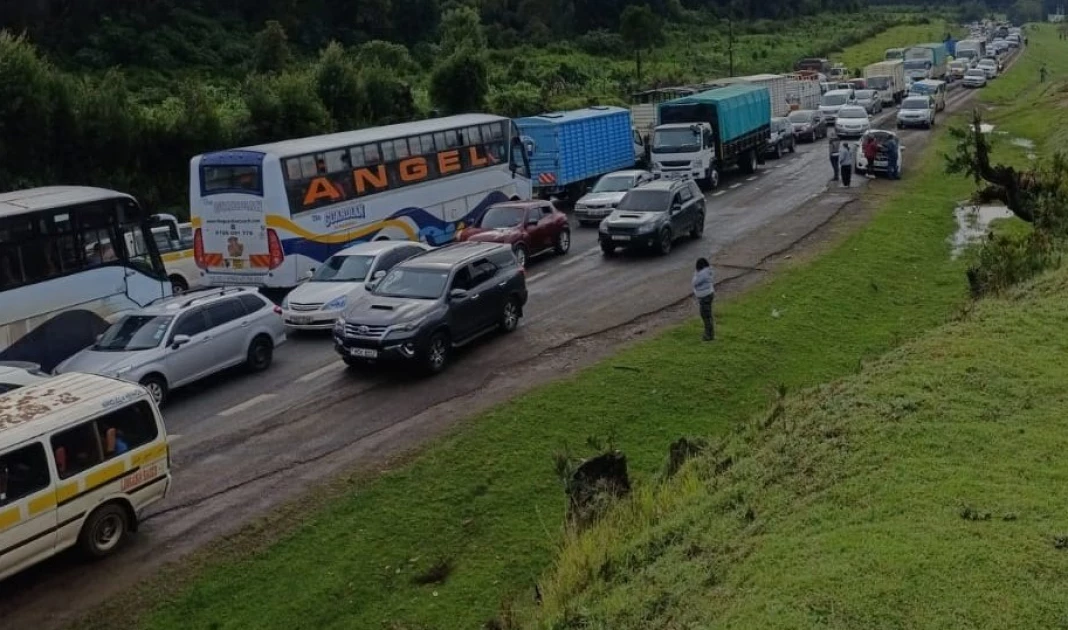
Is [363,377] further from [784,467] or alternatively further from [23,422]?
[784,467]

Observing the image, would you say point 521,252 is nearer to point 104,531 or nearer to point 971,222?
point 971,222

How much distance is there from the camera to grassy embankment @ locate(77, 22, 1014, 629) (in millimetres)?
10883

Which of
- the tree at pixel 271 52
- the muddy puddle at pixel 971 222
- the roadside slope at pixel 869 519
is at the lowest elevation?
the muddy puddle at pixel 971 222

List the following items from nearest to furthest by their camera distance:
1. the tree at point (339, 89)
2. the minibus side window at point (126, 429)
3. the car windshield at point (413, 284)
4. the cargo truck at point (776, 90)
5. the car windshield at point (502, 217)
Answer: the minibus side window at point (126, 429) → the car windshield at point (413, 284) → the car windshield at point (502, 217) → the tree at point (339, 89) → the cargo truck at point (776, 90)

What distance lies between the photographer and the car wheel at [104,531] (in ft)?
38.0

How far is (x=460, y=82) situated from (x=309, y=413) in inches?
1231

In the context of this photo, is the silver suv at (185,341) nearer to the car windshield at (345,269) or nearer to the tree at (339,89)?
the car windshield at (345,269)

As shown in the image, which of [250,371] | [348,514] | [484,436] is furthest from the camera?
[250,371]

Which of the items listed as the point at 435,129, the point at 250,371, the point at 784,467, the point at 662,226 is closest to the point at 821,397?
the point at 784,467

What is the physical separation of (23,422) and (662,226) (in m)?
17.9

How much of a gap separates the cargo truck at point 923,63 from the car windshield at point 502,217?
2156 inches

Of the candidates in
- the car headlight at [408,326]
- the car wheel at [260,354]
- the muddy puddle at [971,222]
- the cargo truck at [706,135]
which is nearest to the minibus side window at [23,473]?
the car headlight at [408,326]

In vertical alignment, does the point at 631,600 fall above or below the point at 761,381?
above

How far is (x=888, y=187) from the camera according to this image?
35.4m
